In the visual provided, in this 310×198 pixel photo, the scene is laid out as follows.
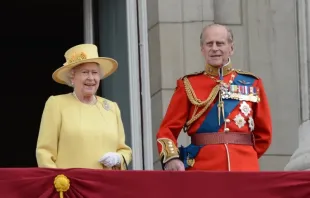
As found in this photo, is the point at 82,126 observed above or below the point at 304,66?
below

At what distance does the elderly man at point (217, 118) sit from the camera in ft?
28.1

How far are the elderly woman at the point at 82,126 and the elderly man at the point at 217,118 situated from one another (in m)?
0.32

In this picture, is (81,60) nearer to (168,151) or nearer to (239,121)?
(168,151)

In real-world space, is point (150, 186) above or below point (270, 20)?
below

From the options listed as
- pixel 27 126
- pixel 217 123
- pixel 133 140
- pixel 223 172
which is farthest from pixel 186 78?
pixel 27 126

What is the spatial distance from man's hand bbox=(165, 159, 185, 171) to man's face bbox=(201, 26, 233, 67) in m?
0.71

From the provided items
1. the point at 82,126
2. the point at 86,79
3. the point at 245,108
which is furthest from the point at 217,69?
the point at 82,126

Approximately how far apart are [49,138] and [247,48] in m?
3.16

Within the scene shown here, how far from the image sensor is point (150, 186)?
7.99 metres

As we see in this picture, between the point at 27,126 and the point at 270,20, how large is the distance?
211 inches

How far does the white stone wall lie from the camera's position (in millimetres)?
11000

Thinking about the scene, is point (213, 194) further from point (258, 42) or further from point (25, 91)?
point (25, 91)

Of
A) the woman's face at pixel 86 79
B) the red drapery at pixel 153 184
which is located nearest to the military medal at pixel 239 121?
the red drapery at pixel 153 184

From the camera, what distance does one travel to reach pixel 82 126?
8555 millimetres
